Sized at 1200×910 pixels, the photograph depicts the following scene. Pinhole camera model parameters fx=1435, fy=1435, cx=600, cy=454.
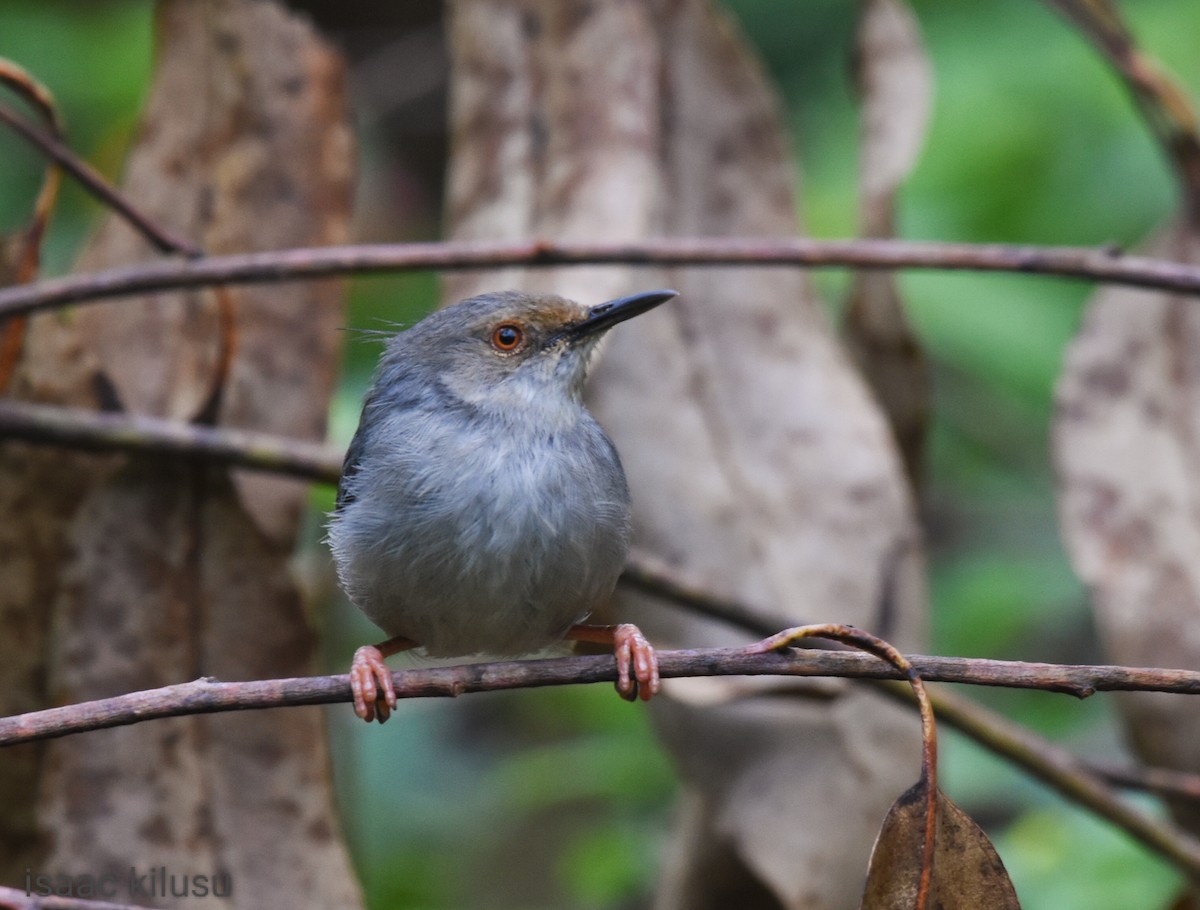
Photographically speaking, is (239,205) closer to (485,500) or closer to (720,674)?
(485,500)

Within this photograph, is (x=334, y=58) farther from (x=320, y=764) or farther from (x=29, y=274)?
(x=320, y=764)

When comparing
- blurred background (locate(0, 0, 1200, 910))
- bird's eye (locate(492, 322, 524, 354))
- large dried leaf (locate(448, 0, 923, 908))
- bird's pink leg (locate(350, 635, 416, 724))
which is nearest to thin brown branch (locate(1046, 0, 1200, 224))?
large dried leaf (locate(448, 0, 923, 908))

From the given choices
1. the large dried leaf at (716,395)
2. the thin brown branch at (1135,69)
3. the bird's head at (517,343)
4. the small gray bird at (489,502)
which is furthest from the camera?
the thin brown branch at (1135,69)

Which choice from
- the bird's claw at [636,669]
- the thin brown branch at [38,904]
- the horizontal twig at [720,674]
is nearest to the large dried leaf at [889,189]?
the bird's claw at [636,669]

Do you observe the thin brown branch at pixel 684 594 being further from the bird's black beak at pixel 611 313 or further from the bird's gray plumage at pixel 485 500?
the bird's black beak at pixel 611 313

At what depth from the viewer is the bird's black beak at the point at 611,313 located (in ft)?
10.9

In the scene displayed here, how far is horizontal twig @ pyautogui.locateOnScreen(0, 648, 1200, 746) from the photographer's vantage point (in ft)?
7.23

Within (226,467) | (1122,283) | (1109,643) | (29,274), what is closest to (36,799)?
(226,467)

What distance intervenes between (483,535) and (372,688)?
40 centimetres

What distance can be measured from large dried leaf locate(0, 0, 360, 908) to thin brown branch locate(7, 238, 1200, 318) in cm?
39

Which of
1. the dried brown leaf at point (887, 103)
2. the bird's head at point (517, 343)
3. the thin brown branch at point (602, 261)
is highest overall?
the dried brown leaf at point (887, 103)

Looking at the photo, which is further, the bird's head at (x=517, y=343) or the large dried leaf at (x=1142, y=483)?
the large dried leaf at (x=1142, y=483)

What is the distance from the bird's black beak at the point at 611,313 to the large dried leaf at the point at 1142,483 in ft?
4.89

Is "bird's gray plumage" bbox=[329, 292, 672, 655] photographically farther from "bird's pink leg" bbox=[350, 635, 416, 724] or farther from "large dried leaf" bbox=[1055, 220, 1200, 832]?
"large dried leaf" bbox=[1055, 220, 1200, 832]
